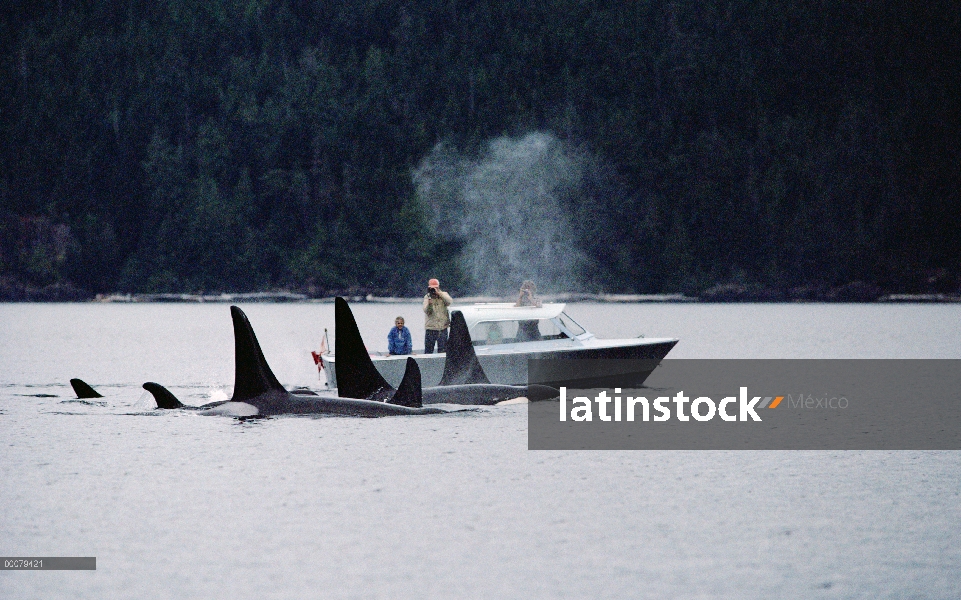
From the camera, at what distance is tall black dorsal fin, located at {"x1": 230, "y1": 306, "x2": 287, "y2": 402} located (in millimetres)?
23891

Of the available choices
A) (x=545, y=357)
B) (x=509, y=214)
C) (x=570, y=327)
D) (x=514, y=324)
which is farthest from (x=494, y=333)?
(x=509, y=214)

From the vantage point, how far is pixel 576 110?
165m

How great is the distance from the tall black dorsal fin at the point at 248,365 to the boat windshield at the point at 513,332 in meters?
6.14

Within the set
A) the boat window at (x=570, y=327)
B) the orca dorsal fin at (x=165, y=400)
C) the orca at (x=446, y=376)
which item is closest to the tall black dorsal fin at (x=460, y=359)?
the orca at (x=446, y=376)

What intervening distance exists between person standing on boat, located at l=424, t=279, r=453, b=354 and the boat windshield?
852 mm

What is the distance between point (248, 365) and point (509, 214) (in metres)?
130

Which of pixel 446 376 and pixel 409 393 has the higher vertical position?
pixel 446 376

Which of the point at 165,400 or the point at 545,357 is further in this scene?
the point at 545,357

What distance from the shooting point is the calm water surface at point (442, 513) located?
11766mm

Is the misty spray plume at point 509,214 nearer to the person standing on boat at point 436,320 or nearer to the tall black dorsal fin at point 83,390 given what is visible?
the tall black dorsal fin at point 83,390

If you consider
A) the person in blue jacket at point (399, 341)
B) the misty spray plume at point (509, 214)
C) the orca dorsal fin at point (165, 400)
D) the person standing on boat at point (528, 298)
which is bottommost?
the orca dorsal fin at point (165, 400)

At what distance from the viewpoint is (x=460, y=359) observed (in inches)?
1091

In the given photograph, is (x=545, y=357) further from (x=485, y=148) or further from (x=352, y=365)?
(x=485, y=148)

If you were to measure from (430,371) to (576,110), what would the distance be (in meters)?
140
